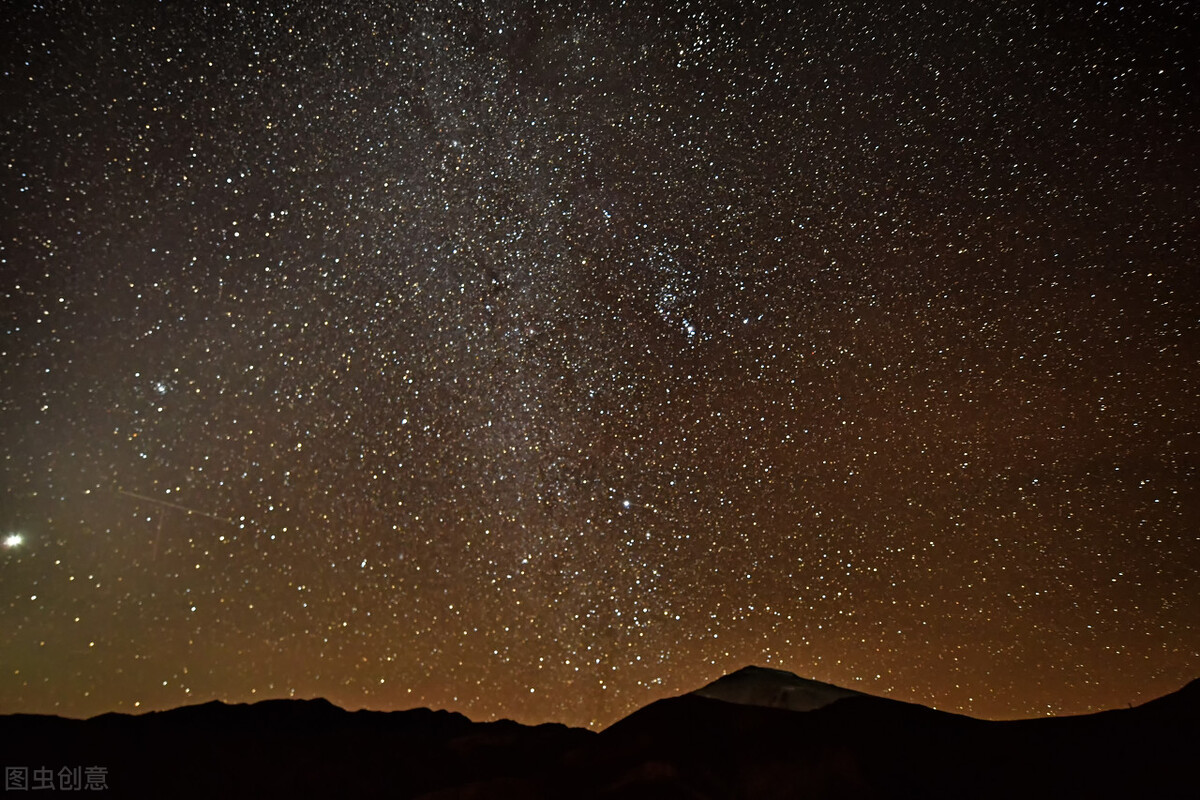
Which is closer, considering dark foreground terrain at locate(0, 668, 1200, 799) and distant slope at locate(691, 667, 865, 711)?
dark foreground terrain at locate(0, 668, 1200, 799)

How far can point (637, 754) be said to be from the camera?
784cm

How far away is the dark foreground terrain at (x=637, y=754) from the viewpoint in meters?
6.59

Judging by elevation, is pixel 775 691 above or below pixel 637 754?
above

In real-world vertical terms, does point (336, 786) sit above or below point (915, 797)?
above

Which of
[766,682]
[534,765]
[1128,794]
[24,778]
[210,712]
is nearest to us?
[24,778]

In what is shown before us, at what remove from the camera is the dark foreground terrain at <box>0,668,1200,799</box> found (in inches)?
259

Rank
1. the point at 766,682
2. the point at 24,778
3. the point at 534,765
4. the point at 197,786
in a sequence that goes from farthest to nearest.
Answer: the point at 766,682, the point at 534,765, the point at 197,786, the point at 24,778

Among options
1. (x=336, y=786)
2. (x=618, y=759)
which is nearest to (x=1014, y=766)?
(x=618, y=759)

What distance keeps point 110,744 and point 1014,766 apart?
33.1 ft

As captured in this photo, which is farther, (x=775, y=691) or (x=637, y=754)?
(x=775, y=691)

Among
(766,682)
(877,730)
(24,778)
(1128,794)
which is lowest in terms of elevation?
(1128,794)

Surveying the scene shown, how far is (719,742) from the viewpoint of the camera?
8.34 meters

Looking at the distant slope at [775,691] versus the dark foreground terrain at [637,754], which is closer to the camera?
the dark foreground terrain at [637,754]

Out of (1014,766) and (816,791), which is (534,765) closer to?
(816,791)
